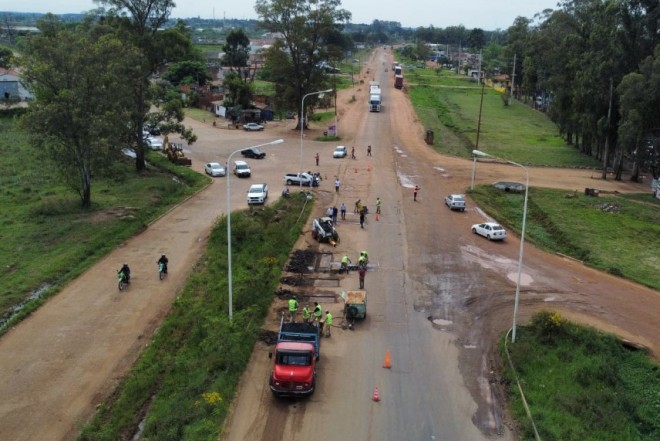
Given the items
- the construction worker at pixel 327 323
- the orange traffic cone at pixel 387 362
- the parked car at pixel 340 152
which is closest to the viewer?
the orange traffic cone at pixel 387 362

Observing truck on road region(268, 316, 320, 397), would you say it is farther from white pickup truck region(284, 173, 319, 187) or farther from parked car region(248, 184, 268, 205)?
white pickup truck region(284, 173, 319, 187)

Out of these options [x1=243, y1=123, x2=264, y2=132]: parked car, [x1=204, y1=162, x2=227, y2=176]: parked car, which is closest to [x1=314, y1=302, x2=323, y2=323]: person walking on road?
[x1=204, y1=162, x2=227, y2=176]: parked car

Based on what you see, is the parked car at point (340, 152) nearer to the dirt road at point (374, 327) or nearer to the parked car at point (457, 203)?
the dirt road at point (374, 327)

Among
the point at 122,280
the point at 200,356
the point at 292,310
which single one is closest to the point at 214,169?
the point at 122,280

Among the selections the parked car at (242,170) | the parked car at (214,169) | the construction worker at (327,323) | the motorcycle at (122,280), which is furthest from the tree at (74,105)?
the construction worker at (327,323)

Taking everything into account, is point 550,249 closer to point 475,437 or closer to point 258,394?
point 475,437

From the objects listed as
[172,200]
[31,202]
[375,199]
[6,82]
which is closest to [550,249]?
[375,199]

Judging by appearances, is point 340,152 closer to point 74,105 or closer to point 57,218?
point 74,105
